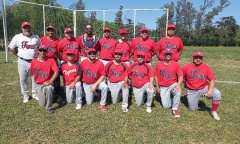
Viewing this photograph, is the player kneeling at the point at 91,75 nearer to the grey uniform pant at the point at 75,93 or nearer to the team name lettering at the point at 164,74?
the grey uniform pant at the point at 75,93

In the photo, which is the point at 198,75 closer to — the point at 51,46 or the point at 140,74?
the point at 140,74

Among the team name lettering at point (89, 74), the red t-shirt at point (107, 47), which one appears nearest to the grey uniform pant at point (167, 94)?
the team name lettering at point (89, 74)

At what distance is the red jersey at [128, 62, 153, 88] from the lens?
565 centimetres

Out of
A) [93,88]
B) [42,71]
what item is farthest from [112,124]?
[42,71]

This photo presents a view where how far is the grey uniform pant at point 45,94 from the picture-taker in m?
5.16

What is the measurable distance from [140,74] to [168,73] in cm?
65

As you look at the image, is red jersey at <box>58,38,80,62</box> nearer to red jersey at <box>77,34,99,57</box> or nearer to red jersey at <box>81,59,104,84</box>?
red jersey at <box>77,34,99,57</box>

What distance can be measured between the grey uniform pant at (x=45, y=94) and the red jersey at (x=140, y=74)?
191 centimetres

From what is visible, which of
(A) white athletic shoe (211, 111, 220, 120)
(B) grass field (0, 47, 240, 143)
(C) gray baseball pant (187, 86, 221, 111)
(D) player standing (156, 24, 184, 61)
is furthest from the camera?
(D) player standing (156, 24, 184, 61)

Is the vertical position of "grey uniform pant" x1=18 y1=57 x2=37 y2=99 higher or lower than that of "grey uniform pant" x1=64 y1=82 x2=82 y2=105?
higher

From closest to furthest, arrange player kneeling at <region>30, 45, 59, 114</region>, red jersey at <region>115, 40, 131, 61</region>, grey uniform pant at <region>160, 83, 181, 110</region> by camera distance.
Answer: player kneeling at <region>30, 45, 59, 114</region> → grey uniform pant at <region>160, 83, 181, 110</region> → red jersey at <region>115, 40, 131, 61</region>

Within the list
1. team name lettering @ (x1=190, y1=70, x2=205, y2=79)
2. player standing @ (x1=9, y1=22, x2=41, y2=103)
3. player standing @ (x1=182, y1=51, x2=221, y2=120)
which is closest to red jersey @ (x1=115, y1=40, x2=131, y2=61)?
player standing @ (x1=182, y1=51, x2=221, y2=120)

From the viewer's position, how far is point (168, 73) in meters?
5.59

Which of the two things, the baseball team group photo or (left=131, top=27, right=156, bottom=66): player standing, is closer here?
the baseball team group photo
